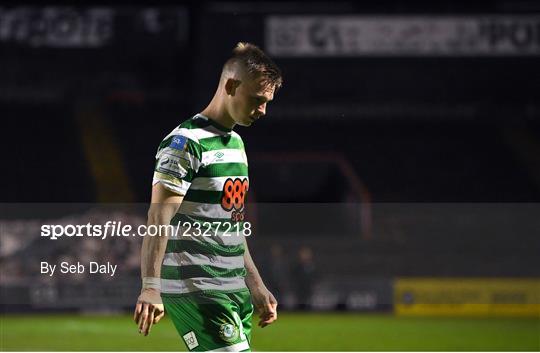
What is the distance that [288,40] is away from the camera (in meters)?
18.1

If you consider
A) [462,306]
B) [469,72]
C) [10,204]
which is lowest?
[462,306]

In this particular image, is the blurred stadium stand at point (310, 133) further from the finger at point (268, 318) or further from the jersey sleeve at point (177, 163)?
the jersey sleeve at point (177, 163)

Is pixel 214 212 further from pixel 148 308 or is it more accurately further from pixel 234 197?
pixel 148 308

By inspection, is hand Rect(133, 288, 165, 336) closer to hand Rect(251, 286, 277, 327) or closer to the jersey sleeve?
the jersey sleeve

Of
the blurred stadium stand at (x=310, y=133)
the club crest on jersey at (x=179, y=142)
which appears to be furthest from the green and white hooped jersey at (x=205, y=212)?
the blurred stadium stand at (x=310, y=133)

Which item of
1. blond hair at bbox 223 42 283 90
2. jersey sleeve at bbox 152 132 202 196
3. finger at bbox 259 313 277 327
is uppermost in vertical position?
blond hair at bbox 223 42 283 90

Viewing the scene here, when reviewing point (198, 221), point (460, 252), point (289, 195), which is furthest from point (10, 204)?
point (198, 221)

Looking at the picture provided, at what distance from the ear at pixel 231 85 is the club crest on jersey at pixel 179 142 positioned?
0.34 metres

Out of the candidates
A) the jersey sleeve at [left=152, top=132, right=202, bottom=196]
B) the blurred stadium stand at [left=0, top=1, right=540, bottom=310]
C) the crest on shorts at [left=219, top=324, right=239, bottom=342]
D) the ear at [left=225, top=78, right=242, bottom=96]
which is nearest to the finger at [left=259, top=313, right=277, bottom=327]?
the crest on shorts at [left=219, top=324, right=239, bottom=342]

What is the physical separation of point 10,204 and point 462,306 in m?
9.28

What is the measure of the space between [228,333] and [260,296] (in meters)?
0.28

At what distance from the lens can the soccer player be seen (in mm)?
4688

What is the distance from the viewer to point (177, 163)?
4609 mm

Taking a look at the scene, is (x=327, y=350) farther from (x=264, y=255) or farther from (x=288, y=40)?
(x=288, y=40)
